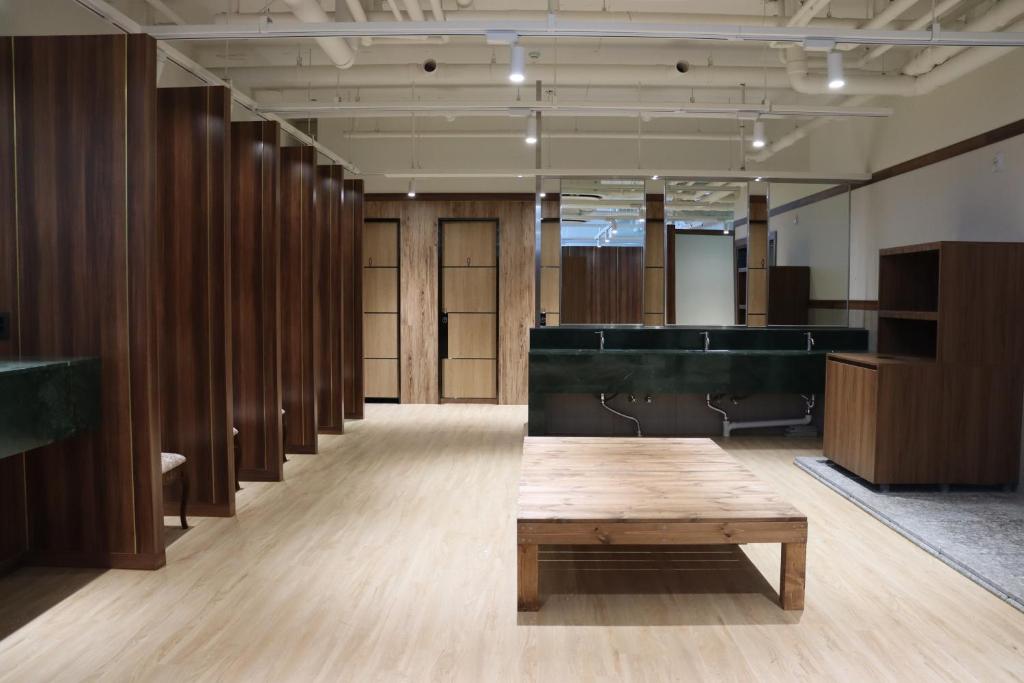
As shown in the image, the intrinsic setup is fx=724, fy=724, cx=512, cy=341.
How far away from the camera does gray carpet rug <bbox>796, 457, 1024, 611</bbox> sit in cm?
334

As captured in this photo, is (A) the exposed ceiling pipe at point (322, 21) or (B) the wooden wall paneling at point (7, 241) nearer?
(B) the wooden wall paneling at point (7, 241)

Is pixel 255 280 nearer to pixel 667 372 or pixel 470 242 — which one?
pixel 667 372

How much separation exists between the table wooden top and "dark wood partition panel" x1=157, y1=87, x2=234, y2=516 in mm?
1874

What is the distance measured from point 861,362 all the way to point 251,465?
4.34 m

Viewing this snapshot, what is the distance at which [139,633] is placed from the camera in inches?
110

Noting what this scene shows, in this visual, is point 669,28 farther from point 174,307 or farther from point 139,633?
point 139,633

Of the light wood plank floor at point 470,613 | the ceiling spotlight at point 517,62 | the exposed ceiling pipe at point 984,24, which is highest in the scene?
the exposed ceiling pipe at point 984,24

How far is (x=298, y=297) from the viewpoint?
18.6 ft

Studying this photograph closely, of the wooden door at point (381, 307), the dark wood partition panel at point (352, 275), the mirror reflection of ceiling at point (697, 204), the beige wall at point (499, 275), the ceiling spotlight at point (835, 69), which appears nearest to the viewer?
the ceiling spotlight at point (835, 69)

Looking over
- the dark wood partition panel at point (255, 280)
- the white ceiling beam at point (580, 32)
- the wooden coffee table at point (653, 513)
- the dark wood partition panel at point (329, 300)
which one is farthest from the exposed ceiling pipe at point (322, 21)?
the wooden coffee table at point (653, 513)

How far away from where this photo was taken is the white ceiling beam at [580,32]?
3746mm

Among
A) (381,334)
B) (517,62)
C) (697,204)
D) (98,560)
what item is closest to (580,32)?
(517,62)

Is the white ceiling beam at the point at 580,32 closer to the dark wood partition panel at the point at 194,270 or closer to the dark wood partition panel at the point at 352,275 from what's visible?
the dark wood partition panel at the point at 194,270

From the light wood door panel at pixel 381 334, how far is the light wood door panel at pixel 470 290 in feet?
2.37
